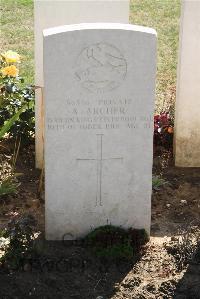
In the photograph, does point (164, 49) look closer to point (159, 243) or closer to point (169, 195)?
point (169, 195)

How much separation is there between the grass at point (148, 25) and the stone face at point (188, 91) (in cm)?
106

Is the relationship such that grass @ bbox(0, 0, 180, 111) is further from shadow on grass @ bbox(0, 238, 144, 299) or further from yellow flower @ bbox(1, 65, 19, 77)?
shadow on grass @ bbox(0, 238, 144, 299)

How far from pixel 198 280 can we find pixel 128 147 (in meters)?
1.22

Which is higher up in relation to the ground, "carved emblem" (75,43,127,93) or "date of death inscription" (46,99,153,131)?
"carved emblem" (75,43,127,93)

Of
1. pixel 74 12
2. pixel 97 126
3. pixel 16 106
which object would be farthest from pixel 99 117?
pixel 16 106

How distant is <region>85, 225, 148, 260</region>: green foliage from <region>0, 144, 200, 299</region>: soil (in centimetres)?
6

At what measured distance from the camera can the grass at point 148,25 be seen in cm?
938

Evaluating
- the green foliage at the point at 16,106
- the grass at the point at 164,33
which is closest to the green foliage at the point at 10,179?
the green foliage at the point at 16,106

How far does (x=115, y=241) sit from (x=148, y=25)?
5.59m

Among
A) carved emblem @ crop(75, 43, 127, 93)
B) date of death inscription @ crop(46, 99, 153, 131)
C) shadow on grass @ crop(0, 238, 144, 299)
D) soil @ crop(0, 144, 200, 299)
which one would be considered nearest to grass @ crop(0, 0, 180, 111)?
soil @ crop(0, 144, 200, 299)

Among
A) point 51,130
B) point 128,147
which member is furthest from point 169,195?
point 51,130

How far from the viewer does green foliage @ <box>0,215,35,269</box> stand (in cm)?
584

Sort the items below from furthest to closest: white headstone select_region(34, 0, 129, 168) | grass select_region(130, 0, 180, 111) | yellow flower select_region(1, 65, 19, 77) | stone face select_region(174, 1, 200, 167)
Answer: grass select_region(130, 0, 180, 111) < yellow flower select_region(1, 65, 19, 77) < stone face select_region(174, 1, 200, 167) < white headstone select_region(34, 0, 129, 168)

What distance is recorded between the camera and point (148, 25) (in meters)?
11.0
